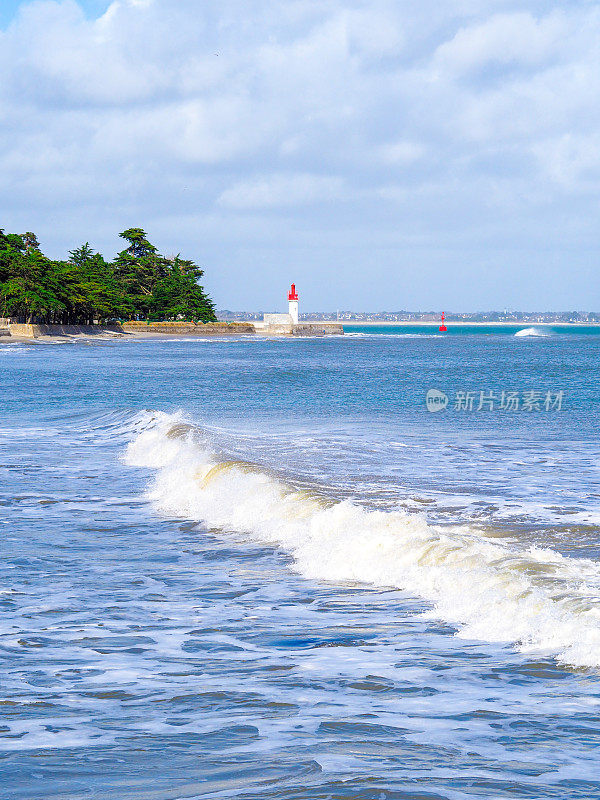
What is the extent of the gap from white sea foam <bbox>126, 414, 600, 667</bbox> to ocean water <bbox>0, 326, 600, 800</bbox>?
0.03 meters

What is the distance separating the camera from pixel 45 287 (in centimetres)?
9600

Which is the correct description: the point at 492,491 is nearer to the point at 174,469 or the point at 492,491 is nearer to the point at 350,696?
the point at 174,469

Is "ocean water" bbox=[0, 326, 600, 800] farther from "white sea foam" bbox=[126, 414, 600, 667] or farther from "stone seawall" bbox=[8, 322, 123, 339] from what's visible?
"stone seawall" bbox=[8, 322, 123, 339]

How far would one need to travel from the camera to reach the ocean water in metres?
4.62

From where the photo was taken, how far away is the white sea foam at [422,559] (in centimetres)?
679

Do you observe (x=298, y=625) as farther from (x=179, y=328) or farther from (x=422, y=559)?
(x=179, y=328)

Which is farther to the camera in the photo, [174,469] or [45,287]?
[45,287]

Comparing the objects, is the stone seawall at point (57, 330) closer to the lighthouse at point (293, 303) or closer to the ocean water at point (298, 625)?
the lighthouse at point (293, 303)

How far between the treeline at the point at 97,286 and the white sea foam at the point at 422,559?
84287mm

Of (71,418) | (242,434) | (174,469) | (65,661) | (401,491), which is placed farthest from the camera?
(71,418)

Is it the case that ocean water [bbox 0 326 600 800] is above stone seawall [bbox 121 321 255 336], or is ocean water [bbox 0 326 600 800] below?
below

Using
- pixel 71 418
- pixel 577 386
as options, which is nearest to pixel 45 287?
pixel 577 386

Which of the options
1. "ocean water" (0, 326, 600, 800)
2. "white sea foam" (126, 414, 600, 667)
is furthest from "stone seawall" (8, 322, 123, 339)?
"white sea foam" (126, 414, 600, 667)

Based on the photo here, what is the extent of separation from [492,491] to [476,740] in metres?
8.88
